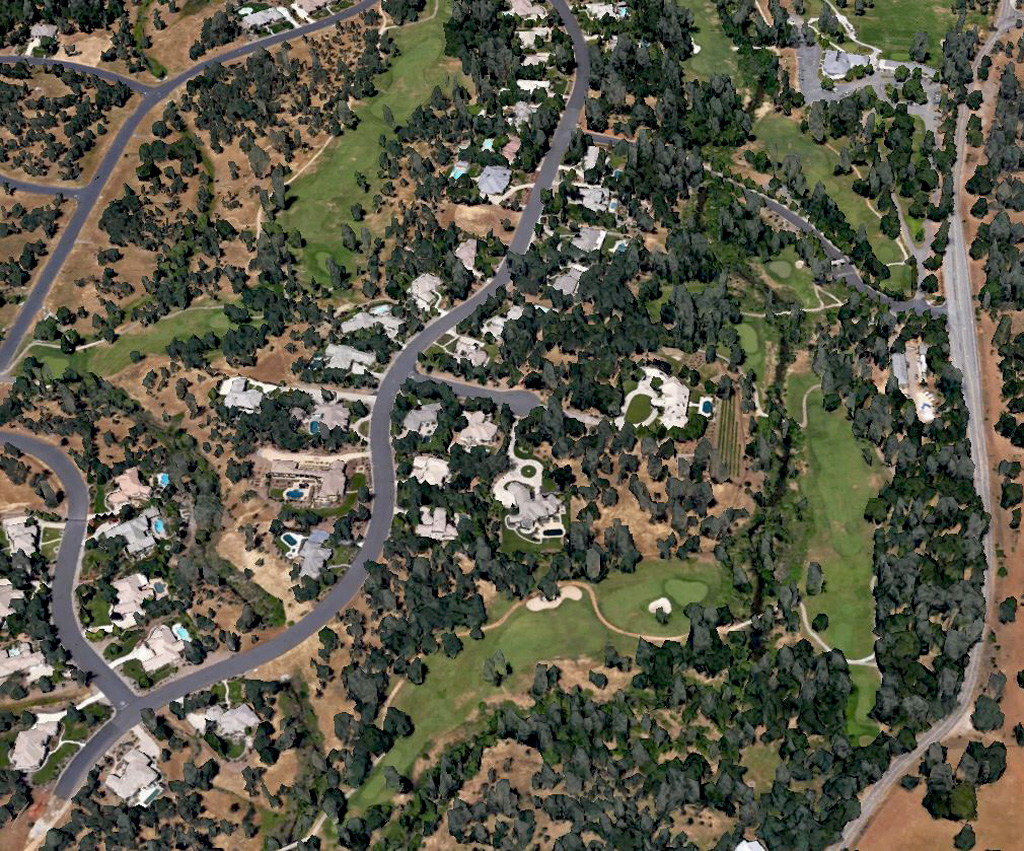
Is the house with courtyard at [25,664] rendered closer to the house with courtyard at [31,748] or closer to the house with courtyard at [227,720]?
the house with courtyard at [31,748]

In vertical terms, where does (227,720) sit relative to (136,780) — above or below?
above

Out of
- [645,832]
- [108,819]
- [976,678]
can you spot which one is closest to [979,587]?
[976,678]

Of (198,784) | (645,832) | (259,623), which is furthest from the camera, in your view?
(259,623)

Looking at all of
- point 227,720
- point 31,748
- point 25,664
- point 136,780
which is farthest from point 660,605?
point 25,664

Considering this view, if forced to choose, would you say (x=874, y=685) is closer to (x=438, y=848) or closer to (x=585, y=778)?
(x=585, y=778)

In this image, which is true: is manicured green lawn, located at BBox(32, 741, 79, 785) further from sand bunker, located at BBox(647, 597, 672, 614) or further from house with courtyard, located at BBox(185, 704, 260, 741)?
sand bunker, located at BBox(647, 597, 672, 614)

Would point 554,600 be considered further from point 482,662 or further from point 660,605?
point 660,605

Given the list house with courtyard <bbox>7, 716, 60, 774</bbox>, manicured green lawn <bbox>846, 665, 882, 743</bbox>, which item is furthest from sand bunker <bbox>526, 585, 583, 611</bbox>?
house with courtyard <bbox>7, 716, 60, 774</bbox>
